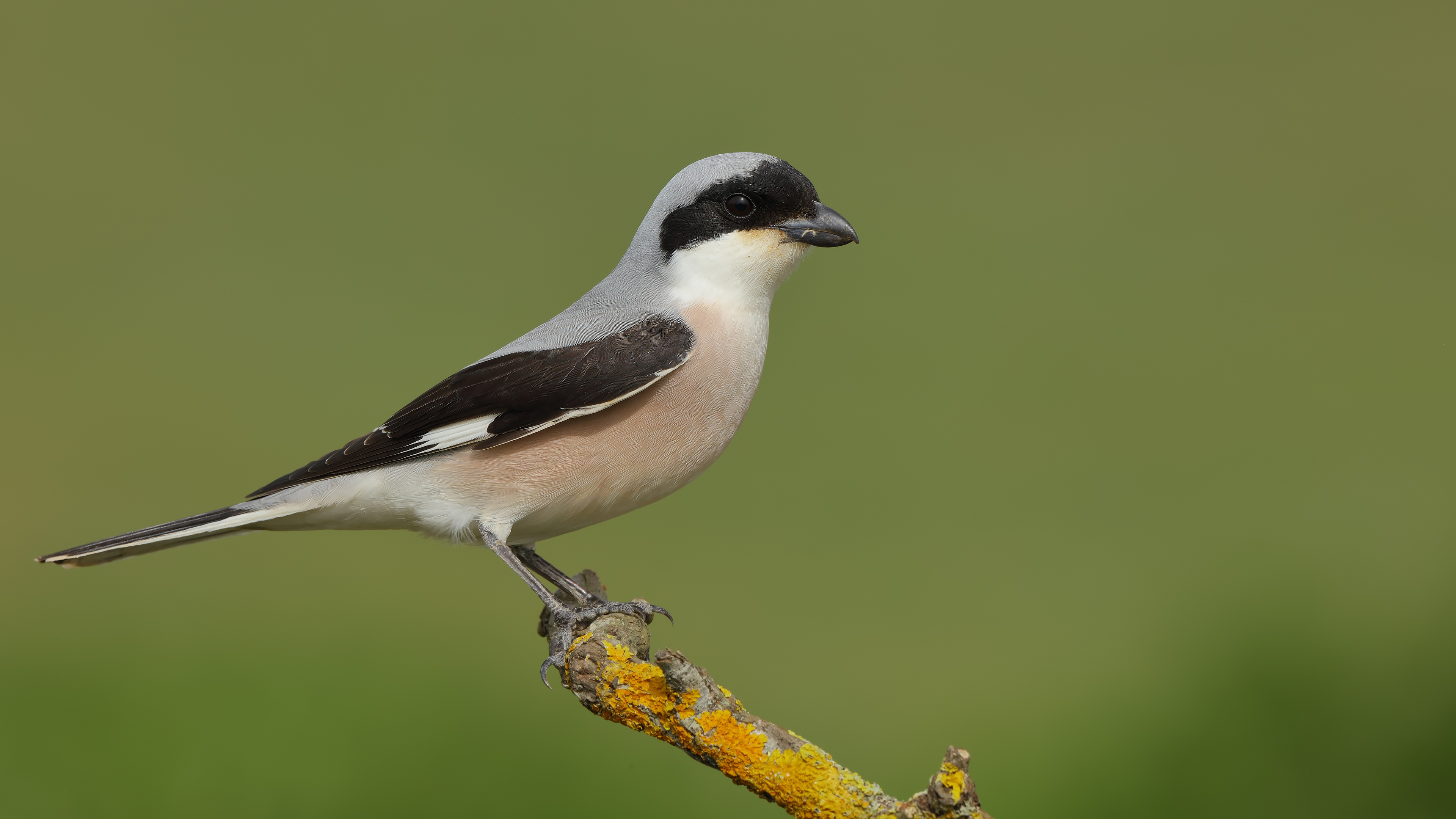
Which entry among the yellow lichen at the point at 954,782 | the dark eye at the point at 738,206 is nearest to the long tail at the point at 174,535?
the dark eye at the point at 738,206

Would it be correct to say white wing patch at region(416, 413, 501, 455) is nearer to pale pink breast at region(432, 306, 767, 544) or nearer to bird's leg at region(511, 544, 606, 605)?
pale pink breast at region(432, 306, 767, 544)

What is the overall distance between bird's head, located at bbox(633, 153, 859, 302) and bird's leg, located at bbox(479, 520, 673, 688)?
0.81m

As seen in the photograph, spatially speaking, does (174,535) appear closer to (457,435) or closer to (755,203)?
(457,435)

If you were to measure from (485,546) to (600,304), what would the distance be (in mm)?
725

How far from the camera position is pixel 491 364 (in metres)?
2.76

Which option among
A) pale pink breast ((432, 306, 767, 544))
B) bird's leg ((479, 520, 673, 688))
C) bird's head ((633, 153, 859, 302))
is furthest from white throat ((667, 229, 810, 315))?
bird's leg ((479, 520, 673, 688))

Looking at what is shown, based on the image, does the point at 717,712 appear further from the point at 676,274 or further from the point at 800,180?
the point at 800,180

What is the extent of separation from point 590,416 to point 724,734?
884mm

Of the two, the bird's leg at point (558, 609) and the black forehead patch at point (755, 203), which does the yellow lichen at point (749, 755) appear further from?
the black forehead patch at point (755, 203)

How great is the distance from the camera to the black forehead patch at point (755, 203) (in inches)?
110

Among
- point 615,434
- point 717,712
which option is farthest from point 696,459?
point 717,712

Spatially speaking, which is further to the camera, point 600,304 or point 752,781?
point 600,304

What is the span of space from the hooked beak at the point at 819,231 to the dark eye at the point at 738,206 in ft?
0.28

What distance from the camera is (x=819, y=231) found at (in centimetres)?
283
